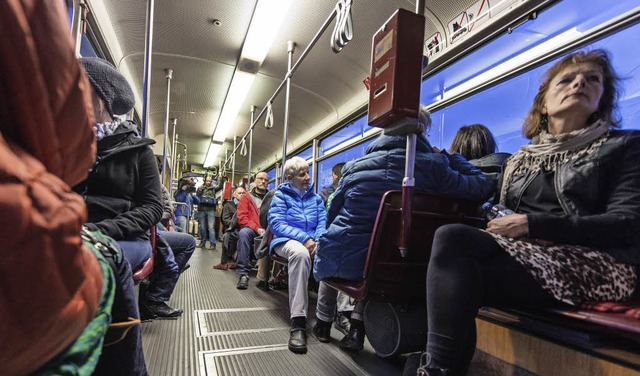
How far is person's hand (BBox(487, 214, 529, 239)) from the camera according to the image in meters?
1.15

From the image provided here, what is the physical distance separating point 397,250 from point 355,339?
0.73 m

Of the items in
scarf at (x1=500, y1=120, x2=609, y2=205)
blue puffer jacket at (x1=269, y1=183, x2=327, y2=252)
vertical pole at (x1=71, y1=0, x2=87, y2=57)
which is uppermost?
vertical pole at (x1=71, y1=0, x2=87, y2=57)

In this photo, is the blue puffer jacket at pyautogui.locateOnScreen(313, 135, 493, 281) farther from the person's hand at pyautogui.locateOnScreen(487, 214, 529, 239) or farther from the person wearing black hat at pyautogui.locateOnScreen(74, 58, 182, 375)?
the person wearing black hat at pyautogui.locateOnScreen(74, 58, 182, 375)

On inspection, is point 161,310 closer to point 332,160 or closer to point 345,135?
point 345,135

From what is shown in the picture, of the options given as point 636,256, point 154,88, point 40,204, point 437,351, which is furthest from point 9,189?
point 154,88

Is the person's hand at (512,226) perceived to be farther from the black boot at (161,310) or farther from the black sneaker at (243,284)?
the black sneaker at (243,284)

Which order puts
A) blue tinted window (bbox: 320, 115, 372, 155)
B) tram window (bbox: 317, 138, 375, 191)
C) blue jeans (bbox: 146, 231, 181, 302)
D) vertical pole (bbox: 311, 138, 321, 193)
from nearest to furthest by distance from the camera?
blue jeans (bbox: 146, 231, 181, 302)
blue tinted window (bbox: 320, 115, 372, 155)
tram window (bbox: 317, 138, 375, 191)
vertical pole (bbox: 311, 138, 321, 193)

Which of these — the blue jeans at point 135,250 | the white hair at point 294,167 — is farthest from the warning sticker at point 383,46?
the white hair at point 294,167

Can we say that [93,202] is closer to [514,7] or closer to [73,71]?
[73,71]

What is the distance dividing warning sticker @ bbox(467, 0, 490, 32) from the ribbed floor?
107 inches

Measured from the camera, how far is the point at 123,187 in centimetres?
157

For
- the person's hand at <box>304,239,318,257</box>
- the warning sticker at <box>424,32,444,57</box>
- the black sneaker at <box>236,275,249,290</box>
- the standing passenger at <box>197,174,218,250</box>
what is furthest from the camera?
the standing passenger at <box>197,174,218,250</box>

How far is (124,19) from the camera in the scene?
360cm

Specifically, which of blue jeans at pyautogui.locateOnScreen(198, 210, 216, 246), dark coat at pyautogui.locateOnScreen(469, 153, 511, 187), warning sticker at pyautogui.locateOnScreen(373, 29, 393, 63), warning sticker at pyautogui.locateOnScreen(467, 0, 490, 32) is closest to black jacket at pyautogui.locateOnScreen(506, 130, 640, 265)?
dark coat at pyautogui.locateOnScreen(469, 153, 511, 187)
